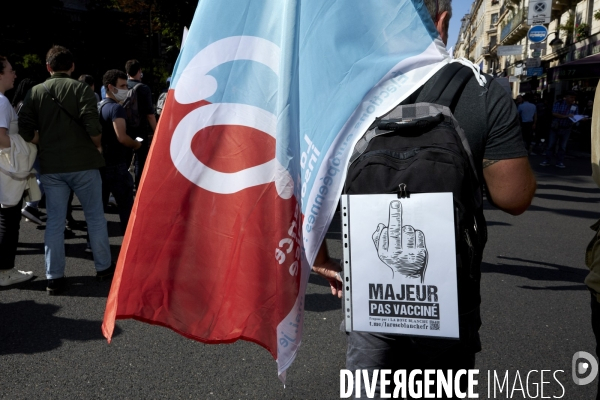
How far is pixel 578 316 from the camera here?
427 centimetres

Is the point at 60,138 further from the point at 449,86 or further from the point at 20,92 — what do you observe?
the point at 449,86

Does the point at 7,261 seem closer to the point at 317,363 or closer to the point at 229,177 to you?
the point at 317,363

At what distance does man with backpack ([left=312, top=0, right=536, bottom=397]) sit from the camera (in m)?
1.44

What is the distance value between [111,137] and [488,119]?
5067 millimetres

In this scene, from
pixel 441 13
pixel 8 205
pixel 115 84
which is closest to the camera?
pixel 441 13

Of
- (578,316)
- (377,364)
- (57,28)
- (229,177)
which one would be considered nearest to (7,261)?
(229,177)

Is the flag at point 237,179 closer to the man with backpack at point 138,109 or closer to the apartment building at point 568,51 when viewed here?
the man with backpack at point 138,109

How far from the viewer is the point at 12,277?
4.95m

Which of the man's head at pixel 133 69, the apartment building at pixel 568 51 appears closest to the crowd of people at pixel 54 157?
the man's head at pixel 133 69

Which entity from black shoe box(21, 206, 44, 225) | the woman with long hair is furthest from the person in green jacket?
black shoe box(21, 206, 44, 225)

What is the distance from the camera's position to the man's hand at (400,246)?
139 centimetres

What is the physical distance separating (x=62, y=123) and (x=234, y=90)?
3378 mm

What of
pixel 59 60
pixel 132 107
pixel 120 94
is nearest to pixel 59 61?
pixel 59 60

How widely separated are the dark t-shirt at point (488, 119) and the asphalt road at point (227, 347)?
1984 millimetres
